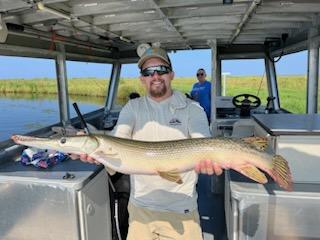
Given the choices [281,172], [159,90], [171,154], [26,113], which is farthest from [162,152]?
[26,113]

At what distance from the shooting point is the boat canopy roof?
132 inches

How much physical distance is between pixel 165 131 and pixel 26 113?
3.16 metres

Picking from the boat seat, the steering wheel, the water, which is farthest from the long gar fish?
the steering wheel

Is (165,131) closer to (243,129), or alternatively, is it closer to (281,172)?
(281,172)

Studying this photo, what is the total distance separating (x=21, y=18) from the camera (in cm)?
359

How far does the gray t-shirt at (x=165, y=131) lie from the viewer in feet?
8.02

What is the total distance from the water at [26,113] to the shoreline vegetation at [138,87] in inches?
4.5

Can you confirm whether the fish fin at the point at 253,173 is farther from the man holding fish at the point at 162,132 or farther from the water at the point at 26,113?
the water at the point at 26,113

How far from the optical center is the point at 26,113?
16.1 ft

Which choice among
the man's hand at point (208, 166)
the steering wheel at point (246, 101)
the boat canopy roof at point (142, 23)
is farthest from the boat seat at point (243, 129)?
the steering wheel at point (246, 101)

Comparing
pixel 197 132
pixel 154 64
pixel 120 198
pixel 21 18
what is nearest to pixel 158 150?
pixel 197 132

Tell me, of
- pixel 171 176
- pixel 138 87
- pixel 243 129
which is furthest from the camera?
pixel 138 87

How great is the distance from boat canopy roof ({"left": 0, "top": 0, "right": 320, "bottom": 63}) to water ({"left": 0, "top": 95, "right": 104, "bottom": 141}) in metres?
0.81

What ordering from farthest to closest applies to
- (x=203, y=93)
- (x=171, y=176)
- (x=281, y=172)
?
Result: (x=203, y=93), (x=171, y=176), (x=281, y=172)
